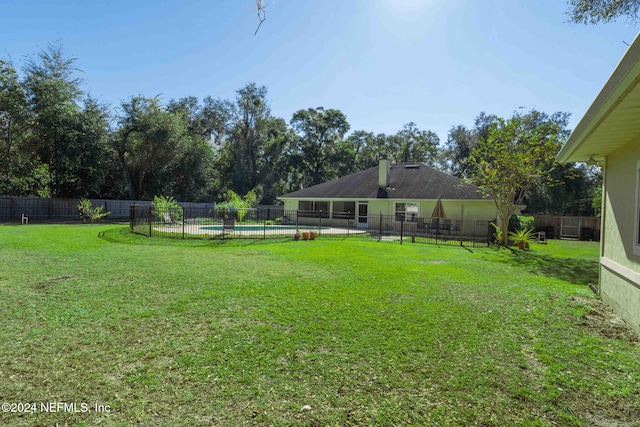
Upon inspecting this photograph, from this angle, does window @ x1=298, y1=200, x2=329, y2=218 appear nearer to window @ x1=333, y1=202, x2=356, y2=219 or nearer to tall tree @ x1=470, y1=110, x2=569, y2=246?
window @ x1=333, y1=202, x2=356, y2=219

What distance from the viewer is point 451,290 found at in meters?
6.09

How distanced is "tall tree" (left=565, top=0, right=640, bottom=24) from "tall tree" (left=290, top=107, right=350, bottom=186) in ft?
109

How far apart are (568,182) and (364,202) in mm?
21581

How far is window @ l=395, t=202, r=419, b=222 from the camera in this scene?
68.7 feet

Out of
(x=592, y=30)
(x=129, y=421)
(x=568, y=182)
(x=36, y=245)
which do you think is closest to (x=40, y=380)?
(x=129, y=421)

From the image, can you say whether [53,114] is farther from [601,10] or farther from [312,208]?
[601,10]

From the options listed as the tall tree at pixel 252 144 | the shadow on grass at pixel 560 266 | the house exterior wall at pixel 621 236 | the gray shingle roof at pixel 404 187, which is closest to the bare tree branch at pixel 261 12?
the house exterior wall at pixel 621 236

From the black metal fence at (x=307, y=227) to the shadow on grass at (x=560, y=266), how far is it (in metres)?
3.29

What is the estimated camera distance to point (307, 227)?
70.3 feet

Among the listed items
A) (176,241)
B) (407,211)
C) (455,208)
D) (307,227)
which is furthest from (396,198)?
(176,241)

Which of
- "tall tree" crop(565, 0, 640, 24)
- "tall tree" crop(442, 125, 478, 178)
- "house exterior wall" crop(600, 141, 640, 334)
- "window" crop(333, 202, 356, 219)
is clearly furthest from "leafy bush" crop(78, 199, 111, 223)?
"tall tree" crop(442, 125, 478, 178)

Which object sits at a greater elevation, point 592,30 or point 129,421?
point 592,30

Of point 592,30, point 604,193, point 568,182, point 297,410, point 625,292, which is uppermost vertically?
point 592,30

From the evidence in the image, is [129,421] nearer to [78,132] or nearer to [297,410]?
[297,410]
